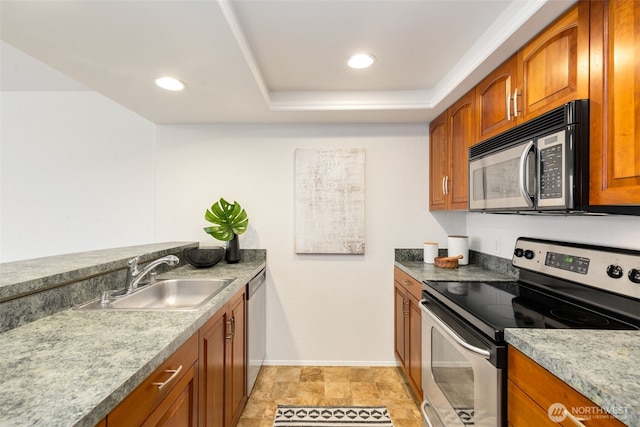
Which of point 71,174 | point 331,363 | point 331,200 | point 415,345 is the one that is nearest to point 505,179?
point 415,345

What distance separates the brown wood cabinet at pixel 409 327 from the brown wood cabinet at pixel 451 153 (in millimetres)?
660

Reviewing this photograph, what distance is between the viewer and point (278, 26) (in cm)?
156

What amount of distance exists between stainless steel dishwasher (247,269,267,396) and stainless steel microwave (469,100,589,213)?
1.63m

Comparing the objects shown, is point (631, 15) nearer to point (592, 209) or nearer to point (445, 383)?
point (592, 209)

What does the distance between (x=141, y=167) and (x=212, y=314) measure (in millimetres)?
2014

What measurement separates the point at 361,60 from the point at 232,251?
172cm

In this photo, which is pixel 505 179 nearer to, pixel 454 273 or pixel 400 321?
pixel 454 273

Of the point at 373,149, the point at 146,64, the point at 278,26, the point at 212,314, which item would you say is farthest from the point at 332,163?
the point at 212,314

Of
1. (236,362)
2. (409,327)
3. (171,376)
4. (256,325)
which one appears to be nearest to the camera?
(171,376)

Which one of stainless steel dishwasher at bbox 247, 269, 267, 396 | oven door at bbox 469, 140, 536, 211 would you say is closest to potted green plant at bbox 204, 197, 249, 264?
stainless steel dishwasher at bbox 247, 269, 267, 396

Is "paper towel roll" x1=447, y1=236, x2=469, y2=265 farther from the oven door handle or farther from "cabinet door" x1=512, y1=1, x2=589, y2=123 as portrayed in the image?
"cabinet door" x1=512, y1=1, x2=589, y2=123

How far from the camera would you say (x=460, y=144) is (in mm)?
2145

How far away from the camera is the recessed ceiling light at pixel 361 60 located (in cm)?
187

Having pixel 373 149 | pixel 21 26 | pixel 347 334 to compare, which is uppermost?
pixel 21 26
